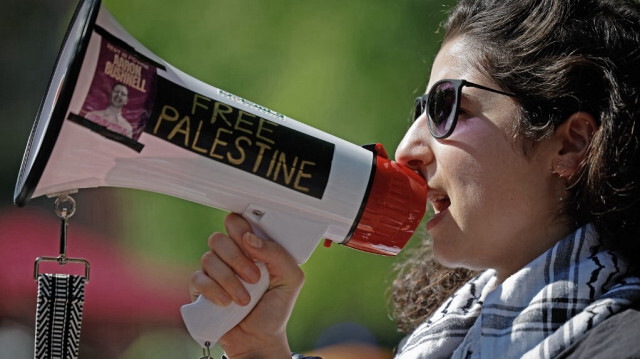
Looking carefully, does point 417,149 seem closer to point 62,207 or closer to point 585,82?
point 585,82

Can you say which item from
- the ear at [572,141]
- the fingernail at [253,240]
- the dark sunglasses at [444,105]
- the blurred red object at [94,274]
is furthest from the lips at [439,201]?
the blurred red object at [94,274]

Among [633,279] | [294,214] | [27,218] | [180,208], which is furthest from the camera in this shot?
[180,208]

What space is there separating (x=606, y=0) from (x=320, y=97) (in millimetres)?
1789

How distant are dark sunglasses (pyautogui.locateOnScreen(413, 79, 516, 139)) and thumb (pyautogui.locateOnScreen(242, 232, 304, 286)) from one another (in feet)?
1.34

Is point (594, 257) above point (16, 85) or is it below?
below

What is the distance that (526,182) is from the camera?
1.55 meters

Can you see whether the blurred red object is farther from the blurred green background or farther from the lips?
the lips

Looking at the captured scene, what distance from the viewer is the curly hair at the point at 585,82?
1.50 metres

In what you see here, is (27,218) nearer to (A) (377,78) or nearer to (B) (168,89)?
(A) (377,78)

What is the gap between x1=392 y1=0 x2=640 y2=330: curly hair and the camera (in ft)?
4.92

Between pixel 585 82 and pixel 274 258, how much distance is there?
72 cm

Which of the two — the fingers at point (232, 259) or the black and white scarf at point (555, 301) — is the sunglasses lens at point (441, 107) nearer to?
the black and white scarf at point (555, 301)

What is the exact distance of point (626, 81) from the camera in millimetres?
1536

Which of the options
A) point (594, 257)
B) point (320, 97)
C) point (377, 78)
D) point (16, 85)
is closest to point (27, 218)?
point (16, 85)
